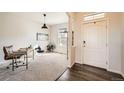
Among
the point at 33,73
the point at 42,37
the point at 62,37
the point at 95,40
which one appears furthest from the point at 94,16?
the point at 42,37

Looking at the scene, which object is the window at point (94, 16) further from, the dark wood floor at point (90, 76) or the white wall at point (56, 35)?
the white wall at point (56, 35)

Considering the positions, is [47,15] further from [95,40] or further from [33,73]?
[33,73]

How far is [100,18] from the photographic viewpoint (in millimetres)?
4234

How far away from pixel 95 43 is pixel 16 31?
4153 millimetres

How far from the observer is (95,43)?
445 cm

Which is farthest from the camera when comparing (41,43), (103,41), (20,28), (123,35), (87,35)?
(41,43)

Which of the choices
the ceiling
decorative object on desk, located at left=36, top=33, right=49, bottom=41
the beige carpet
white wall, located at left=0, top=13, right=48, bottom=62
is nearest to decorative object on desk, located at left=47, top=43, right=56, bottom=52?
decorative object on desk, located at left=36, top=33, right=49, bottom=41

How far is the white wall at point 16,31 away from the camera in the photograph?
16.8 ft

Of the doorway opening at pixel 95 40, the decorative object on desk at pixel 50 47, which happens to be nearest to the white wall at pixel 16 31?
the decorative object on desk at pixel 50 47

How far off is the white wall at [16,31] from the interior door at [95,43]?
12.0 ft

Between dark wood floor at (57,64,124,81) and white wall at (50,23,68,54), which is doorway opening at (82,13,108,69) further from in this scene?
white wall at (50,23,68,54)

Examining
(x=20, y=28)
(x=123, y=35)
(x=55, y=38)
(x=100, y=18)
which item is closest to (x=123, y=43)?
(x=123, y=35)
